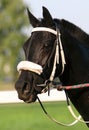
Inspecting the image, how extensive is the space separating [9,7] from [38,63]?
52.7 metres

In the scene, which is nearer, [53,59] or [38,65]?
[38,65]

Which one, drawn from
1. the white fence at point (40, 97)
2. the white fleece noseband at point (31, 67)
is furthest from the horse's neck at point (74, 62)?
the white fence at point (40, 97)

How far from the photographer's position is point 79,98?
631 cm

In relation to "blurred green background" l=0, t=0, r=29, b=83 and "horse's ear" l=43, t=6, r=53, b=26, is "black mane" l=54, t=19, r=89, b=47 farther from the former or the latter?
"blurred green background" l=0, t=0, r=29, b=83

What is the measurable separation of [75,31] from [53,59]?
52cm

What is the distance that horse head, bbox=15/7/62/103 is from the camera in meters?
5.88

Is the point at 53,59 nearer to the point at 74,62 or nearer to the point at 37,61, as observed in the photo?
the point at 37,61

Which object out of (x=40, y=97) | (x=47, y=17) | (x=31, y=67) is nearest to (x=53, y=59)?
(x=31, y=67)

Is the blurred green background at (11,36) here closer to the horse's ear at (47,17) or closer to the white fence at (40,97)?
the white fence at (40,97)

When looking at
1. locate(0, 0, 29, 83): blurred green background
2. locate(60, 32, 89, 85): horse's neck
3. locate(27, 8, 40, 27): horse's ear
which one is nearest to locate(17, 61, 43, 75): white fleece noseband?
locate(60, 32, 89, 85): horse's neck

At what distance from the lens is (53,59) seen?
6.08 metres

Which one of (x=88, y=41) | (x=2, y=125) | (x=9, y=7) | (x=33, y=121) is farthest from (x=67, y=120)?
(x=9, y=7)

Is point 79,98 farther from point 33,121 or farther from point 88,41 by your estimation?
point 33,121

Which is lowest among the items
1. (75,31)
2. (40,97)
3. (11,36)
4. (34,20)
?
(11,36)
